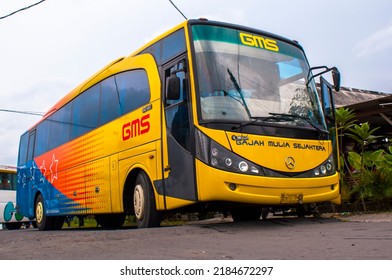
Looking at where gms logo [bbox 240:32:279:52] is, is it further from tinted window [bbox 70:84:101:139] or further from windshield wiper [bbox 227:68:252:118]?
tinted window [bbox 70:84:101:139]

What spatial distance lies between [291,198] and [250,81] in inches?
73.6

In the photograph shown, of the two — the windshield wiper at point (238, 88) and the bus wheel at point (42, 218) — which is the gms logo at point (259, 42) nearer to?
the windshield wiper at point (238, 88)

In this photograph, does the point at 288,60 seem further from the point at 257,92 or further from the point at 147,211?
the point at 147,211

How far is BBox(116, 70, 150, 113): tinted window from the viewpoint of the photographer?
25.5ft

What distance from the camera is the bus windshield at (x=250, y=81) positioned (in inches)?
258

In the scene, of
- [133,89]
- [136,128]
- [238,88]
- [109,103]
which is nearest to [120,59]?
[109,103]

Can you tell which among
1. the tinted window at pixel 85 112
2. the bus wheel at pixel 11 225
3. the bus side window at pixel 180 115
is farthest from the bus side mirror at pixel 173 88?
the bus wheel at pixel 11 225

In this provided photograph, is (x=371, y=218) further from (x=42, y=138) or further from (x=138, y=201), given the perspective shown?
(x=42, y=138)

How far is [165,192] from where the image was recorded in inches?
271

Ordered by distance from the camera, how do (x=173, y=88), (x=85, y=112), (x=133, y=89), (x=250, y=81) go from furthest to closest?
(x=85, y=112) < (x=133, y=89) < (x=250, y=81) < (x=173, y=88)

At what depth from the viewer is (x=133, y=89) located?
26.8ft

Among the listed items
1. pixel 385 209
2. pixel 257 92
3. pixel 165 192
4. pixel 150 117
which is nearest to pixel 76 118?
pixel 150 117

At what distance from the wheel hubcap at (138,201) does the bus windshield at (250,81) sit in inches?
77.4

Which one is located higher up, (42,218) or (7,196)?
(7,196)
